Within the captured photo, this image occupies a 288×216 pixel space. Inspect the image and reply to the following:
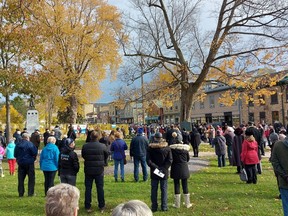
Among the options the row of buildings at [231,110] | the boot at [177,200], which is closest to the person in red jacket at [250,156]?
the boot at [177,200]

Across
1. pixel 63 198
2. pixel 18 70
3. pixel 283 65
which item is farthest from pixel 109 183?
pixel 283 65

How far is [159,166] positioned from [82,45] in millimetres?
25430

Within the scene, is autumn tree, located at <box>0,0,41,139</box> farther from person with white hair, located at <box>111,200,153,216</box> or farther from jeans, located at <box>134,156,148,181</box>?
person with white hair, located at <box>111,200,153,216</box>

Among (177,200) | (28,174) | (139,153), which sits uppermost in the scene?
(139,153)

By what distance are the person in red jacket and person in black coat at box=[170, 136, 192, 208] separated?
2.86 metres

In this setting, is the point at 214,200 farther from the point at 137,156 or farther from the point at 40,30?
the point at 40,30

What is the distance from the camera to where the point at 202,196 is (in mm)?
8867

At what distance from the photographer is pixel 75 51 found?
1235 inches

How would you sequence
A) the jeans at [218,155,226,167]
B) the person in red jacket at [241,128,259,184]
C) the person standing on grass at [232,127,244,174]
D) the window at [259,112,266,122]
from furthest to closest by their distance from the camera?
the window at [259,112,266,122], the jeans at [218,155,226,167], the person standing on grass at [232,127,244,174], the person in red jacket at [241,128,259,184]

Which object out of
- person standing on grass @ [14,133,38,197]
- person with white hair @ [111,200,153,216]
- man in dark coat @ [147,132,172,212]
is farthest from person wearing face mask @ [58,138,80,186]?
person with white hair @ [111,200,153,216]

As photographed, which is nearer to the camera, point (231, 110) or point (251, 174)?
point (251, 174)

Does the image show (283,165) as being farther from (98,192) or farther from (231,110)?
(231,110)

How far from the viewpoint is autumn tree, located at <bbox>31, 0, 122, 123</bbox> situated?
2992 centimetres

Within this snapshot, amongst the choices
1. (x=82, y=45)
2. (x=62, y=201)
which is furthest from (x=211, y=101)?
(x=62, y=201)
